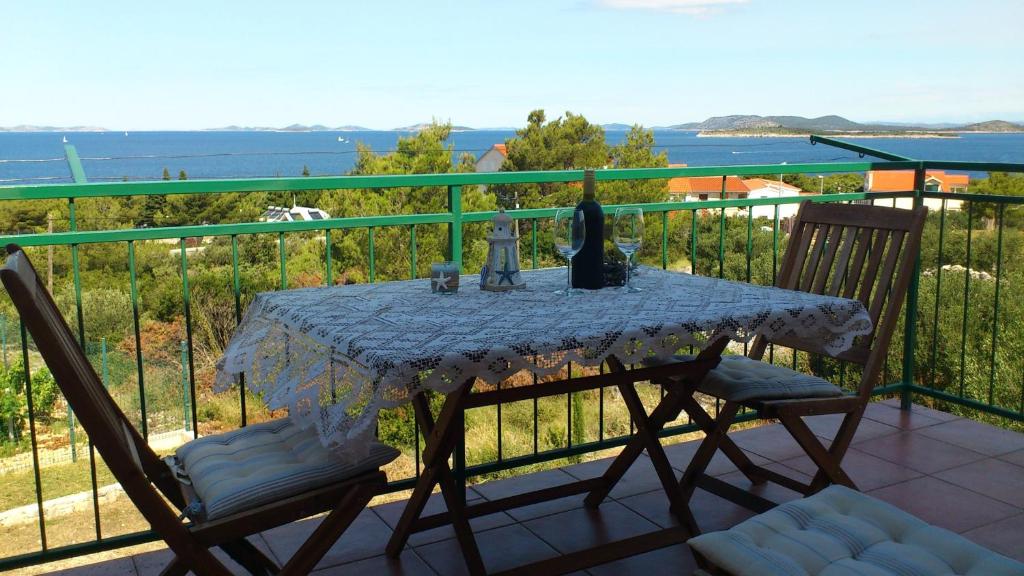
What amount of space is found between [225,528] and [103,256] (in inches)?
1083

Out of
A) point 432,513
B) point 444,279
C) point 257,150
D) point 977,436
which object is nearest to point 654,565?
point 432,513

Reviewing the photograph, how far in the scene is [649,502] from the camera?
10.3 ft

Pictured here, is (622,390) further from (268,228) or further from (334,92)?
(334,92)

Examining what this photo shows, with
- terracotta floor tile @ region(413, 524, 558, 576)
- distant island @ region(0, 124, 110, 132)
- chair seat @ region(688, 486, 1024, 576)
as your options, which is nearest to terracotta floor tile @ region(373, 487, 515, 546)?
terracotta floor tile @ region(413, 524, 558, 576)

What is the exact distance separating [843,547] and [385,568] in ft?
4.58

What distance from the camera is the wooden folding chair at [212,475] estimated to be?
168 cm

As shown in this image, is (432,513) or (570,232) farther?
(432,513)

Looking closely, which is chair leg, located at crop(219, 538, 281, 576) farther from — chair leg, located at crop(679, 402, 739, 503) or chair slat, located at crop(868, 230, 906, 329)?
chair slat, located at crop(868, 230, 906, 329)

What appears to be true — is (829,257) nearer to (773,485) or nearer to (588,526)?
(773,485)

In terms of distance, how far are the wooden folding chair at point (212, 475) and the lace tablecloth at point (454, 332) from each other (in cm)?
14

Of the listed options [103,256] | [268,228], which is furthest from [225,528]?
[103,256]

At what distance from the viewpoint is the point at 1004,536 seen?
284cm

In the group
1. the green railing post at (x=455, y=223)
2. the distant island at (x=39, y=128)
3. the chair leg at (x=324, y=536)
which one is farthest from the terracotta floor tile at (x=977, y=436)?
the distant island at (x=39, y=128)

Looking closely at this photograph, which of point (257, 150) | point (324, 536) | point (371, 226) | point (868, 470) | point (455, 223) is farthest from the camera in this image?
point (257, 150)
